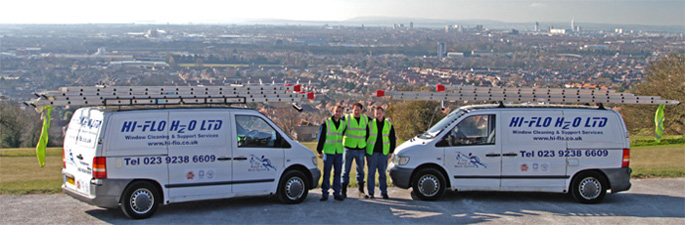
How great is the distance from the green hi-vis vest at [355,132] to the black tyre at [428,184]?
42.7 inches

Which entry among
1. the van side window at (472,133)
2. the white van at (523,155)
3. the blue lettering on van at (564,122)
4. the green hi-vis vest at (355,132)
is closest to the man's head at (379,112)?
the green hi-vis vest at (355,132)

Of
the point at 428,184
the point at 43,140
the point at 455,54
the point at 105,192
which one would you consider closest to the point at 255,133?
the point at 105,192

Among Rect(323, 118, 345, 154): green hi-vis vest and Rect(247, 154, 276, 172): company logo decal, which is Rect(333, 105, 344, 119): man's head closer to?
Rect(323, 118, 345, 154): green hi-vis vest

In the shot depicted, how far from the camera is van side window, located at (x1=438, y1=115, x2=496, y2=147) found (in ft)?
33.6

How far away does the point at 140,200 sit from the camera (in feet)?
28.5

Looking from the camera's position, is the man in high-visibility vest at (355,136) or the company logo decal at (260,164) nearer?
the company logo decal at (260,164)

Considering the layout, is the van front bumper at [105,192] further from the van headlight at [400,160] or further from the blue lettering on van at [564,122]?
the blue lettering on van at [564,122]

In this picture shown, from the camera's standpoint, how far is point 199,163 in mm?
9086

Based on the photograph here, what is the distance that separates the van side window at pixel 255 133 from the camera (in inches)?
372

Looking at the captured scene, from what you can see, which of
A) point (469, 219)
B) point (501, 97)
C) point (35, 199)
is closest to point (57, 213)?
point (35, 199)

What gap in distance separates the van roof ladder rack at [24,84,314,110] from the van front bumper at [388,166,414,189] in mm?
1941

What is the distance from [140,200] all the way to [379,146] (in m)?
3.97

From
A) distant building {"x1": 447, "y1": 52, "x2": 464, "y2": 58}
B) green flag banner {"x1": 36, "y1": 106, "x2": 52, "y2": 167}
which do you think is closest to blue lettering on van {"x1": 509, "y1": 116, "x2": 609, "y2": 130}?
green flag banner {"x1": 36, "y1": 106, "x2": 52, "y2": 167}

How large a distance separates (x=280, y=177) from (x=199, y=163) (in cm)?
138
